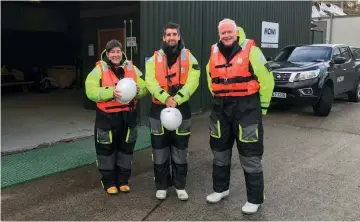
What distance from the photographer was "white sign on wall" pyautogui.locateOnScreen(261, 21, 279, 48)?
12773 mm

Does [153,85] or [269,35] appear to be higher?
[269,35]

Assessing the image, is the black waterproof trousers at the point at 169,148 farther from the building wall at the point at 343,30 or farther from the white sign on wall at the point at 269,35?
the building wall at the point at 343,30

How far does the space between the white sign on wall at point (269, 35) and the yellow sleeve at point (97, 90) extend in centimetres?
912

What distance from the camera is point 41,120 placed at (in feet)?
29.5

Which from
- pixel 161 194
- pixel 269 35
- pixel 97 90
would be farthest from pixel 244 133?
pixel 269 35

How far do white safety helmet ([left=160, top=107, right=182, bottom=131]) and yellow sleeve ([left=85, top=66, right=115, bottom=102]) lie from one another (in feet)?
2.04

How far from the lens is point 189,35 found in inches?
383

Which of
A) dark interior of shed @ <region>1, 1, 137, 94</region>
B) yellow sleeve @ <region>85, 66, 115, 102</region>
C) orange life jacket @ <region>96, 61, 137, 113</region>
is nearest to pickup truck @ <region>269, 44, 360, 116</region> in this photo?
orange life jacket @ <region>96, 61, 137, 113</region>

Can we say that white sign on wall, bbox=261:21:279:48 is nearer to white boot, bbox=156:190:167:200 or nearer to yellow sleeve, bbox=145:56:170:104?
yellow sleeve, bbox=145:56:170:104

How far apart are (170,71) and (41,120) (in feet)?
18.1

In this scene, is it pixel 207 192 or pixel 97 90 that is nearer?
pixel 97 90

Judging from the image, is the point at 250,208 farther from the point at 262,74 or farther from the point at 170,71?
the point at 170,71

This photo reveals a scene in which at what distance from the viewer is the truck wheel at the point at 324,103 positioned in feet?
31.8

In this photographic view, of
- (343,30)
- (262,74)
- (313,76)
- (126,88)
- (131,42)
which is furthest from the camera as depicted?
(343,30)
